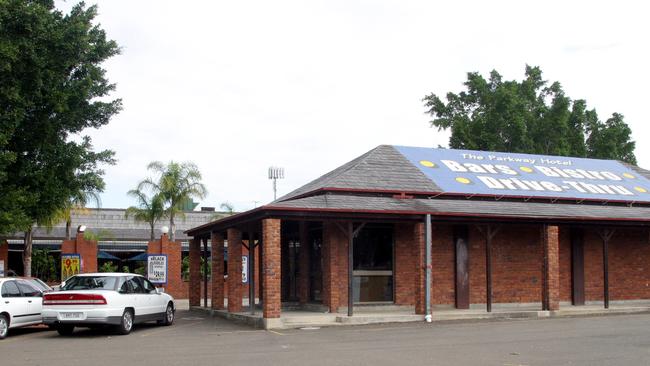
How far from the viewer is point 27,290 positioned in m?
18.3

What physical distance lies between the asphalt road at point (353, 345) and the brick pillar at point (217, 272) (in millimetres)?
4580

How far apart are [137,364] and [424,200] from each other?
12695 millimetres

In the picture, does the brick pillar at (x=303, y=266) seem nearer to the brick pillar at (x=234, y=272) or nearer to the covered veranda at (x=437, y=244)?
the covered veranda at (x=437, y=244)

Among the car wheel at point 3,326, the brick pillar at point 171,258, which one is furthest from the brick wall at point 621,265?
the brick pillar at point 171,258

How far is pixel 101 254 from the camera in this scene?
3753cm

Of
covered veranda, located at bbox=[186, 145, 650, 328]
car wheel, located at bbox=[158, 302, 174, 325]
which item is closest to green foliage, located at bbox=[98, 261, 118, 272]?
covered veranda, located at bbox=[186, 145, 650, 328]

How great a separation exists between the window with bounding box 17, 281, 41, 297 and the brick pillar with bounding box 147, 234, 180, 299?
1585cm

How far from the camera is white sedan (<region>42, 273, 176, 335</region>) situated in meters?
16.5

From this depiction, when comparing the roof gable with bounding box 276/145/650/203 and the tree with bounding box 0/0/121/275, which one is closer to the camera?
the tree with bounding box 0/0/121/275

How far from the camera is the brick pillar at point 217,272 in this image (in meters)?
24.2

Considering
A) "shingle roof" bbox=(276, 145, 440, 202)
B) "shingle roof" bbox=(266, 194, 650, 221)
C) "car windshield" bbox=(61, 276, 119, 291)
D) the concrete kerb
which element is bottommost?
the concrete kerb

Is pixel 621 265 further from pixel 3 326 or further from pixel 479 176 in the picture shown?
pixel 3 326

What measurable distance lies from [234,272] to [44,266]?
17482mm

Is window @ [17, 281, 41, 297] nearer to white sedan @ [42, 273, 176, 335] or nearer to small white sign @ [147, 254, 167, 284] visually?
white sedan @ [42, 273, 176, 335]
